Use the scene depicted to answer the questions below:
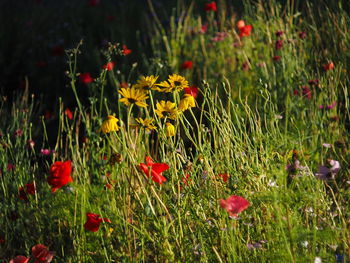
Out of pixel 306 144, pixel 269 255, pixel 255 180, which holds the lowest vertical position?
pixel 306 144

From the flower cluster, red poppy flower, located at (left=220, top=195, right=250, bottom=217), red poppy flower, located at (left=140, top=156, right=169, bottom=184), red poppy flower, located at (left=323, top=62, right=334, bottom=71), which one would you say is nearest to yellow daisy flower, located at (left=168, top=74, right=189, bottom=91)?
the flower cluster

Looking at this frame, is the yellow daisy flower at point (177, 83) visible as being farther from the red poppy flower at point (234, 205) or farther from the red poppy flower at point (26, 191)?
the red poppy flower at point (26, 191)

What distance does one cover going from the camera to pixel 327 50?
150 inches

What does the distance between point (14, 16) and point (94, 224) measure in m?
5.30

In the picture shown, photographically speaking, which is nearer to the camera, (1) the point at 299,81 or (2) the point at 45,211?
(2) the point at 45,211

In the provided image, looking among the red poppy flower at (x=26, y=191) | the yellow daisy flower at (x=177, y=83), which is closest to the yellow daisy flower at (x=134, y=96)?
the yellow daisy flower at (x=177, y=83)

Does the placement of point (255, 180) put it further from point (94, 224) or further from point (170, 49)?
point (170, 49)

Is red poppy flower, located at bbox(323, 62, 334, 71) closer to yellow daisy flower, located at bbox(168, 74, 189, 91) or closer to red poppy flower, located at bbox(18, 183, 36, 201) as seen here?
yellow daisy flower, located at bbox(168, 74, 189, 91)

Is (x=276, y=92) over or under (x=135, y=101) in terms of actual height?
under

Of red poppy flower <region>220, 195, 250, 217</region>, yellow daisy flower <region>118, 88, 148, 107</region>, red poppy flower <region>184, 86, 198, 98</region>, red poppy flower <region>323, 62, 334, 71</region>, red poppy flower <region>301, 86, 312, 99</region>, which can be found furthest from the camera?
red poppy flower <region>301, 86, 312, 99</region>

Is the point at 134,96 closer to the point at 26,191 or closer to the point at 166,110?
the point at 166,110

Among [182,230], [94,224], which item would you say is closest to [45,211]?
[94,224]

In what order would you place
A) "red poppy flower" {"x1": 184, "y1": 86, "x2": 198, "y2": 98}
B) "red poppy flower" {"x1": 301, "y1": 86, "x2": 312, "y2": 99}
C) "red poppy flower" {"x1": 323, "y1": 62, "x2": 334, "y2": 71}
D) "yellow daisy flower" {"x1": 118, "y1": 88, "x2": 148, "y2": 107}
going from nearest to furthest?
"yellow daisy flower" {"x1": 118, "y1": 88, "x2": 148, "y2": 107}, "red poppy flower" {"x1": 184, "y1": 86, "x2": 198, "y2": 98}, "red poppy flower" {"x1": 323, "y1": 62, "x2": 334, "y2": 71}, "red poppy flower" {"x1": 301, "y1": 86, "x2": 312, "y2": 99}

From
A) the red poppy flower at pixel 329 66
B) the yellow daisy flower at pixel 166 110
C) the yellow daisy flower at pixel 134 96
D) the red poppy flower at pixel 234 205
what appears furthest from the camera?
the red poppy flower at pixel 329 66
